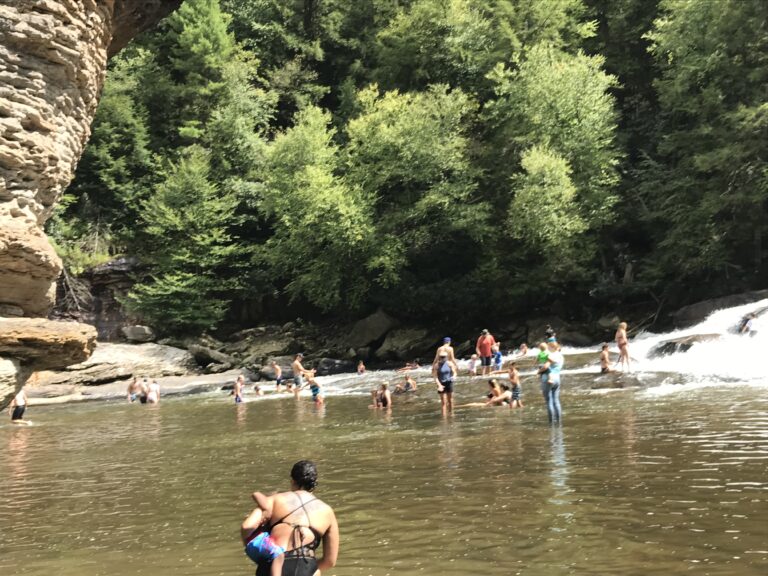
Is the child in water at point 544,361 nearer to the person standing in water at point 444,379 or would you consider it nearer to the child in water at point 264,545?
A: the person standing in water at point 444,379

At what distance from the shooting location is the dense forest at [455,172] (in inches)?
1304

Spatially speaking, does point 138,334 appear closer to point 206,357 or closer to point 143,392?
point 206,357

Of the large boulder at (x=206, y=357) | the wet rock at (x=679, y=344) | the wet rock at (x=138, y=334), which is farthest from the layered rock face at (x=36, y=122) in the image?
the wet rock at (x=138, y=334)

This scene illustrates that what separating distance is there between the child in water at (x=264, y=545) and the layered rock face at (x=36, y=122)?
5.11 meters

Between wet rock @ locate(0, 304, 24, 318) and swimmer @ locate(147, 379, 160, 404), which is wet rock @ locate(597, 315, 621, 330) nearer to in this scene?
swimmer @ locate(147, 379, 160, 404)

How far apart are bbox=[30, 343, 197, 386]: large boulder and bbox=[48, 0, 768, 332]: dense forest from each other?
4.83 m

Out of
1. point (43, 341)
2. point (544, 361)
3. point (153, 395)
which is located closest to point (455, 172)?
point (153, 395)

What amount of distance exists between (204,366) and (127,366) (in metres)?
4.02

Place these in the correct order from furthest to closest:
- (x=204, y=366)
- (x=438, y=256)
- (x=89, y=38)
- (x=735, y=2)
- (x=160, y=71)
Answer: (x=160, y=71)
(x=438, y=256)
(x=204, y=366)
(x=735, y=2)
(x=89, y=38)

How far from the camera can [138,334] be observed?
1502 inches

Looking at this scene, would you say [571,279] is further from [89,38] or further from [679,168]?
[89,38]

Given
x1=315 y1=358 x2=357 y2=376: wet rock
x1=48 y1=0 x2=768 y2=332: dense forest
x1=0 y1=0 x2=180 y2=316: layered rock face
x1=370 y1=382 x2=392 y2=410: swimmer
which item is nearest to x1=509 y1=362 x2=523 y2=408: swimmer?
x1=370 y1=382 x2=392 y2=410: swimmer

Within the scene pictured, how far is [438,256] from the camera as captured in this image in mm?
39562

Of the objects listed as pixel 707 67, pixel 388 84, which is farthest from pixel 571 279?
pixel 388 84
